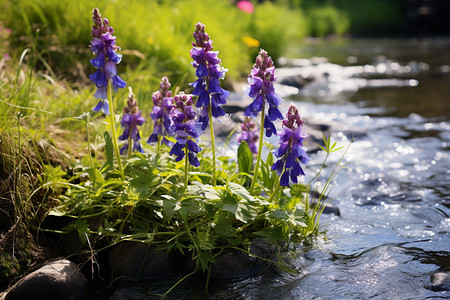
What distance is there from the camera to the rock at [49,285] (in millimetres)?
2059

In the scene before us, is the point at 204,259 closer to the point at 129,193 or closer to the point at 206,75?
the point at 129,193

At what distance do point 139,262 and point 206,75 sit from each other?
3.09ft

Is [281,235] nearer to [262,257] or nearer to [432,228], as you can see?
[262,257]

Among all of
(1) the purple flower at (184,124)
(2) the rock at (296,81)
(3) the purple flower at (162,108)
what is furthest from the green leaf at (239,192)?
(2) the rock at (296,81)

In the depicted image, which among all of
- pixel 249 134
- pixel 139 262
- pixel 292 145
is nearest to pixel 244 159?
pixel 249 134

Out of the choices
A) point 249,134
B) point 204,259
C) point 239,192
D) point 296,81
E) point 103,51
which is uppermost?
point 296,81

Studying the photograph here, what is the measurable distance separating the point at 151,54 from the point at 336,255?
3.36 metres

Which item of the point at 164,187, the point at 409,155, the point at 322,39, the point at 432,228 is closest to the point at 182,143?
the point at 164,187

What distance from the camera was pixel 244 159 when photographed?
2.55 meters

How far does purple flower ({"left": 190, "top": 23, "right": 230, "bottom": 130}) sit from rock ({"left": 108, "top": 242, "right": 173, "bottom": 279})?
0.66 metres

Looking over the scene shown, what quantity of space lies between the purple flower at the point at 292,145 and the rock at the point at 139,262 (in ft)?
2.26

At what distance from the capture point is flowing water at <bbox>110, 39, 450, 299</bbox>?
86.1 inches

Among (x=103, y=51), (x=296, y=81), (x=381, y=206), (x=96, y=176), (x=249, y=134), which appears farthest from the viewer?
(x=296, y=81)

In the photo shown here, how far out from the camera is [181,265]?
235 cm
